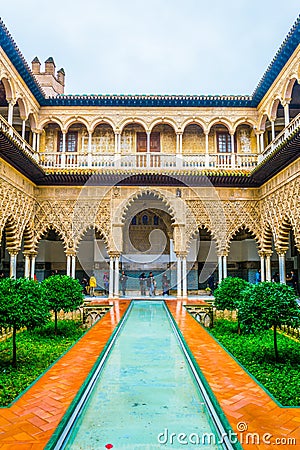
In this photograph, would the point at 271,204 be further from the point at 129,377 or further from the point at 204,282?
the point at 129,377

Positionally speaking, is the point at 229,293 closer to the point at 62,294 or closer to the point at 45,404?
the point at 62,294

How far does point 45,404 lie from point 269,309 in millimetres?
3916

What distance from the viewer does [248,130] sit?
17.4m

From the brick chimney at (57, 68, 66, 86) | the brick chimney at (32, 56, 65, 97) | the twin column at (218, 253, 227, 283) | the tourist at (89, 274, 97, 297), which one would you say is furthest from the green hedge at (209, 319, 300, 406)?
the brick chimney at (57, 68, 66, 86)

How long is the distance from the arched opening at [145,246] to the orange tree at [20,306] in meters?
13.0

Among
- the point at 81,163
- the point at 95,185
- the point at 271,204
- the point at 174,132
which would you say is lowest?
the point at 271,204

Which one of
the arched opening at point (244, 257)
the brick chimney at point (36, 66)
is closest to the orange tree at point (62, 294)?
the arched opening at point (244, 257)

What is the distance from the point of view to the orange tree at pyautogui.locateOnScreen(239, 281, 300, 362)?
245 inches

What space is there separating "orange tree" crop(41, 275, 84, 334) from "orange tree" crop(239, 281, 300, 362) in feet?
14.5

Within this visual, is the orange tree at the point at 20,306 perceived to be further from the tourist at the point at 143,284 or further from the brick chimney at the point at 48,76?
the brick chimney at the point at 48,76

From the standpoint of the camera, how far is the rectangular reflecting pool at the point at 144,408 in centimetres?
326

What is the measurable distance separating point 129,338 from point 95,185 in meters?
9.35

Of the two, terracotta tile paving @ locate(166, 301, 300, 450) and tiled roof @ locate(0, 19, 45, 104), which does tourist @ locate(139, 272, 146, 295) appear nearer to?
tiled roof @ locate(0, 19, 45, 104)

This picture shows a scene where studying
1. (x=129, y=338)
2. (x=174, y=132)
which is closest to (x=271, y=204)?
(x=174, y=132)
